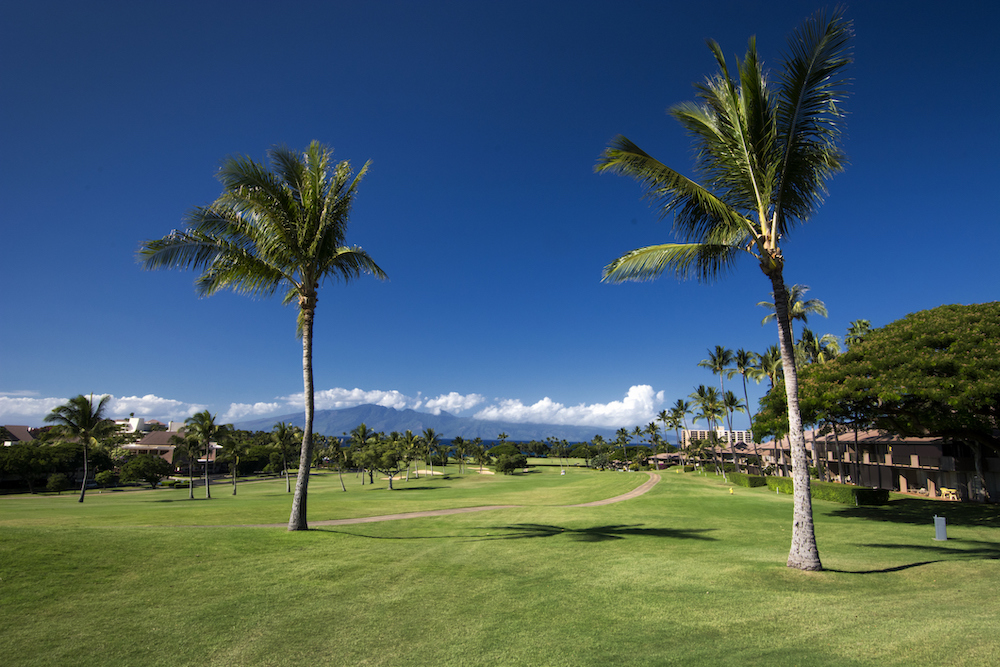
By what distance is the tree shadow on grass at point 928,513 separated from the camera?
79.3 feet

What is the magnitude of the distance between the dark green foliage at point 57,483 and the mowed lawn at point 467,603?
7568 centimetres

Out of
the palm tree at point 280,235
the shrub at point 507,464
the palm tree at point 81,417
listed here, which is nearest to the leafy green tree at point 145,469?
the palm tree at point 81,417

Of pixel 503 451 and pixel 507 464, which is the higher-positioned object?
pixel 503 451

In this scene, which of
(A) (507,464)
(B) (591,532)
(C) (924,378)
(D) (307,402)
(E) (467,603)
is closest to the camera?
(E) (467,603)

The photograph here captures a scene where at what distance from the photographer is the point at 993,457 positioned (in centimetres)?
3869

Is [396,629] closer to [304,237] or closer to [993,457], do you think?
[304,237]

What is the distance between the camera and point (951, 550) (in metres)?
15.3

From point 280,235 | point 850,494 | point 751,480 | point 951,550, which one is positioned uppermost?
point 280,235

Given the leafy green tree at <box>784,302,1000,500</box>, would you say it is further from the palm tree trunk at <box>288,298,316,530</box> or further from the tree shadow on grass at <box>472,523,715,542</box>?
the palm tree trunk at <box>288,298,316,530</box>

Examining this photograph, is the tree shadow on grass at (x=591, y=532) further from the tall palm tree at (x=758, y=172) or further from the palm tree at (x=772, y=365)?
the palm tree at (x=772, y=365)

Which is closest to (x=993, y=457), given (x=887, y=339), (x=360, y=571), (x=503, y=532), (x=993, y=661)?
(x=887, y=339)

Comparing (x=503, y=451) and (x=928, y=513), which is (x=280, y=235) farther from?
(x=503, y=451)

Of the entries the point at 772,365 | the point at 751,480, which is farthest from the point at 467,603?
the point at 772,365

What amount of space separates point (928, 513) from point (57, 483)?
9560 centimetres
